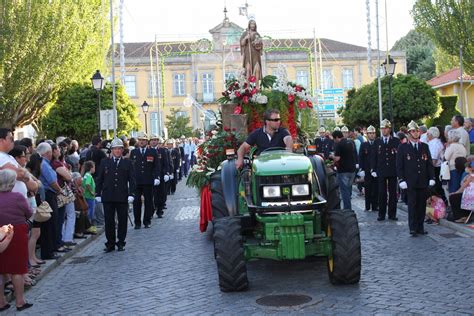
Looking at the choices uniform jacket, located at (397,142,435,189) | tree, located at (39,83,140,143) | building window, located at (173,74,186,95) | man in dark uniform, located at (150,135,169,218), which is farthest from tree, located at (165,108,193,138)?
uniform jacket, located at (397,142,435,189)

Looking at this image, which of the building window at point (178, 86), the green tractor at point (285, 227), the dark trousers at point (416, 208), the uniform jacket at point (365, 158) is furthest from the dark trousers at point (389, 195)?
the building window at point (178, 86)

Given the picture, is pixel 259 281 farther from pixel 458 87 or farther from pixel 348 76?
pixel 348 76

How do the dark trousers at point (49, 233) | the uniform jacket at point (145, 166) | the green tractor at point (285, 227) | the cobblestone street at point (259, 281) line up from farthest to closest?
the uniform jacket at point (145, 166) → the dark trousers at point (49, 233) → the green tractor at point (285, 227) → the cobblestone street at point (259, 281)

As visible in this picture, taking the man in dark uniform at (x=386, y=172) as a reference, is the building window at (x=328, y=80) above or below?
above

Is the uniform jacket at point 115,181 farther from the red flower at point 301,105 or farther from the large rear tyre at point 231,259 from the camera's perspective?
the large rear tyre at point 231,259

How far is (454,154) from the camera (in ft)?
49.4

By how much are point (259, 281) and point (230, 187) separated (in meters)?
1.44

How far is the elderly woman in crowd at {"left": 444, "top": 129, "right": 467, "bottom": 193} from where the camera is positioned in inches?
591

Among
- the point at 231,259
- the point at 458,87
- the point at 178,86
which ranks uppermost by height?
the point at 178,86

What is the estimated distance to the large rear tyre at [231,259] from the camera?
8891 millimetres

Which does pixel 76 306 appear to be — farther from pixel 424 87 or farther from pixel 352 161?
pixel 424 87

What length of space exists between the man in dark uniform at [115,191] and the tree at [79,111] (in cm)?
2146

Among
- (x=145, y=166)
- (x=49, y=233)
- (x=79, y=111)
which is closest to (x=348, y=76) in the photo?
(x=79, y=111)

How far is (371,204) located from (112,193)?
7.38 m
